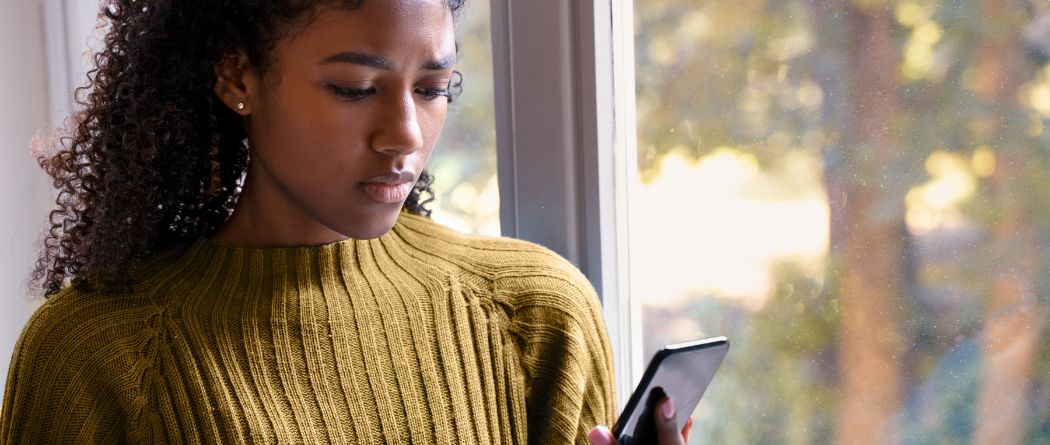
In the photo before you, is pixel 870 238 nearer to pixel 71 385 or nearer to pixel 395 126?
pixel 395 126

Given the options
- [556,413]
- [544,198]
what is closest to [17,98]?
[544,198]

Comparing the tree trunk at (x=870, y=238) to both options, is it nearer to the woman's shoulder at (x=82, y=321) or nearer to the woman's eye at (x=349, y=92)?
the woman's eye at (x=349, y=92)

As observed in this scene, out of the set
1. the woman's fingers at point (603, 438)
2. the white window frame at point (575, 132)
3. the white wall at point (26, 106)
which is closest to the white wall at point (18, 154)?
the white wall at point (26, 106)

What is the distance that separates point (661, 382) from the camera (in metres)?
0.90

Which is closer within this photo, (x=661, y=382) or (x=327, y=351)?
(x=661, y=382)

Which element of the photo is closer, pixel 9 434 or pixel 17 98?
pixel 9 434

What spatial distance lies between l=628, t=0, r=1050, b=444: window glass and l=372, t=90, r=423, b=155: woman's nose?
373 millimetres

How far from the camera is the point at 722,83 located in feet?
3.81

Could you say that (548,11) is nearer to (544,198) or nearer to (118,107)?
(544,198)

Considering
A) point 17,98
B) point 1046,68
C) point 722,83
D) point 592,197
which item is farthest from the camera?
point 17,98

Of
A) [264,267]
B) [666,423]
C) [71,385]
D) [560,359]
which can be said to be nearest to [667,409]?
[666,423]

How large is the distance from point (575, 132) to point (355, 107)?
38 cm

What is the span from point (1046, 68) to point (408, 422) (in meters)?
0.70

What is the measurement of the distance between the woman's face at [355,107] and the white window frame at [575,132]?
0.24m
